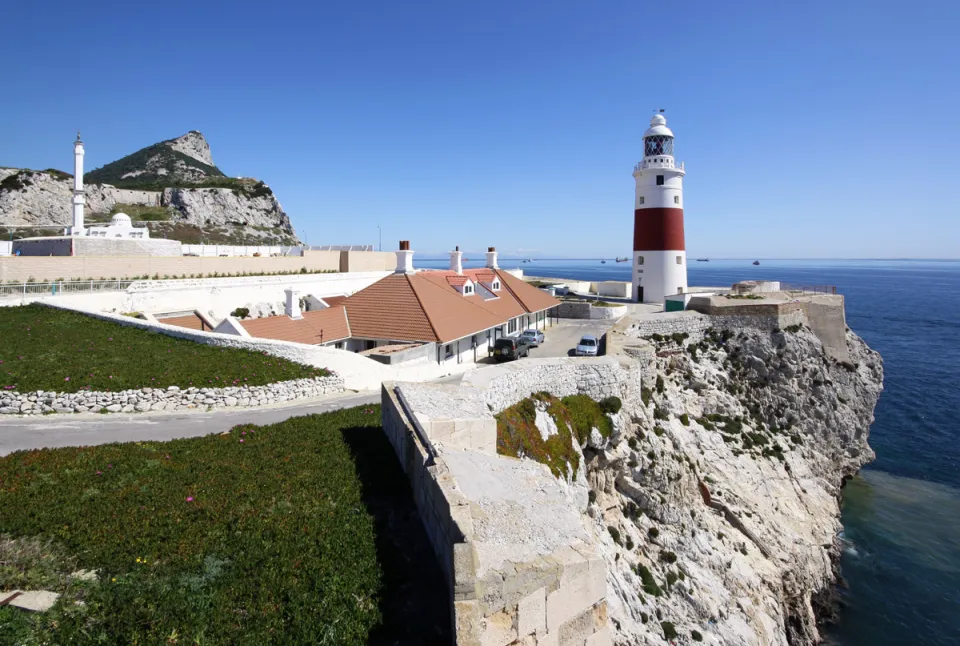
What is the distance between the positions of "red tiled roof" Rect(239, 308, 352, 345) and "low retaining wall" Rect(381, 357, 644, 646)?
43.0 ft

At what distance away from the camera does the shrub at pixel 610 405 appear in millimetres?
19297

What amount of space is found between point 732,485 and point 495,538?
A: 20.8 meters

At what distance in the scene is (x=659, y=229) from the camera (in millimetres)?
38969

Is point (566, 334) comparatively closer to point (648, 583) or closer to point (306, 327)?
point (306, 327)

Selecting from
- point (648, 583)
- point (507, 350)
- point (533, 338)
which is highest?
point (533, 338)

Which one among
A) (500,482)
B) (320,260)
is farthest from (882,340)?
(500,482)

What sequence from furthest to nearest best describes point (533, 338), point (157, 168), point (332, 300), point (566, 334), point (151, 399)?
point (157, 168) < point (566, 334) < point (332, 300) < point (533, 338) < point (151, 399)

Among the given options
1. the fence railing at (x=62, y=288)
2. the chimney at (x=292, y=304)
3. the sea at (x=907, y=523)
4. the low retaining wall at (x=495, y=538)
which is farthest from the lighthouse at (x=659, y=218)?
the fence railing at (x=62, y=288)

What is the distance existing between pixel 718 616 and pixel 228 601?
Result: 55.5 ft

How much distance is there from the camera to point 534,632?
6.17 meters

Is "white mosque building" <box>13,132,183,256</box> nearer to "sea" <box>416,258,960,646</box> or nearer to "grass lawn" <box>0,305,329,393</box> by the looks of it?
"grass lawn" <box>0,305,329,393</box>

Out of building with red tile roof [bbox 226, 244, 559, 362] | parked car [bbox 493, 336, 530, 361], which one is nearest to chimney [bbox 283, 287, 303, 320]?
building with red tile roof [bbox 226, 244, 559, 362]

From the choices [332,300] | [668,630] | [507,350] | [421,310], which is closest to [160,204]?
[332,300]

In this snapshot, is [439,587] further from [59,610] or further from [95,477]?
[95,477]
